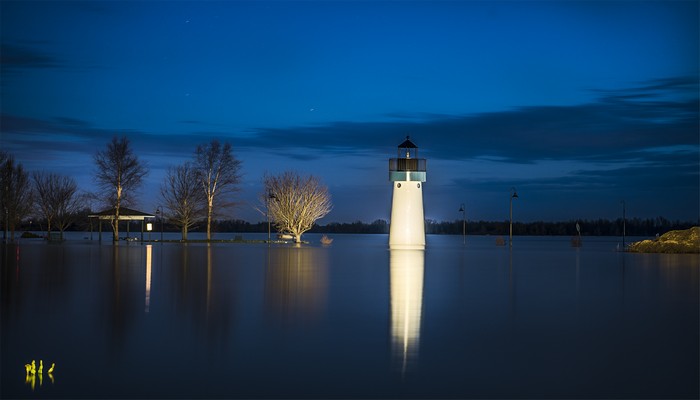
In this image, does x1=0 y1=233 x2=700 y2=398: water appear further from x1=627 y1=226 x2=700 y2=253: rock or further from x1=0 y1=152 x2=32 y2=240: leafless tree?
x1=0 y1=152 x2=32 y2=240: leafless tree

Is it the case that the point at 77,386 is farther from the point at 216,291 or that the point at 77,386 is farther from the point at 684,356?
the point at 216,291

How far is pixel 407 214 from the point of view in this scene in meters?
59.8

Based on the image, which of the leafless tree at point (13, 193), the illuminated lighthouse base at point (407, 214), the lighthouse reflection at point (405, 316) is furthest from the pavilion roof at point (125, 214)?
the lighthouse reflection at point (405, 316)

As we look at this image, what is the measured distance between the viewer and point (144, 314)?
15.4m

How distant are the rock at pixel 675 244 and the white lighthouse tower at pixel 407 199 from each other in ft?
58.4

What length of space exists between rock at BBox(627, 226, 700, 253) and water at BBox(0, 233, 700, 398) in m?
36.4

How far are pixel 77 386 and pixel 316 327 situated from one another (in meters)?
5.67

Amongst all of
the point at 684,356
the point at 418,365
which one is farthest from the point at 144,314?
the point at 684,356

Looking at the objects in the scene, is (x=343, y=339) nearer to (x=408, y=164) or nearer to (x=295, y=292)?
(x=295, y=292)

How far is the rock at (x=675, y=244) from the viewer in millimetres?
57469

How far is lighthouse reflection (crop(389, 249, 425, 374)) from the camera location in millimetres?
11211

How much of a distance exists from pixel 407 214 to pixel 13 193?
43.7 meters

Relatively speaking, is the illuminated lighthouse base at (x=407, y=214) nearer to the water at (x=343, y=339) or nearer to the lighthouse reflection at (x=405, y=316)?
the lighthouse reflection at (x=405, y=316)

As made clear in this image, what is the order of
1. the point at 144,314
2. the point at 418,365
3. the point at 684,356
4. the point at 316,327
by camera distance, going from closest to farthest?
the point at 418,365
the point at 684,356
the point at 316,327
the point at 144,314
